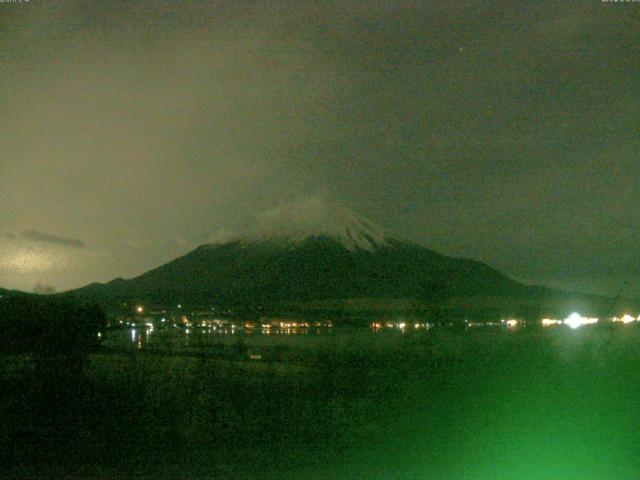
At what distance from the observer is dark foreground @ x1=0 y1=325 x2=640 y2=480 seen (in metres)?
11.0

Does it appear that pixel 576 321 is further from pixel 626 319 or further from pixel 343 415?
pixel 343 415

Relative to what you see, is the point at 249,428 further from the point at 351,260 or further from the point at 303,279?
the point at 351,260

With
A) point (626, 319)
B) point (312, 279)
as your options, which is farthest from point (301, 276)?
point (626, 319)

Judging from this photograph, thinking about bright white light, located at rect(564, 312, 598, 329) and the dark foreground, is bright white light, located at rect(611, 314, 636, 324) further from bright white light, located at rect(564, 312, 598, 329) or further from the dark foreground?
the dark foreground

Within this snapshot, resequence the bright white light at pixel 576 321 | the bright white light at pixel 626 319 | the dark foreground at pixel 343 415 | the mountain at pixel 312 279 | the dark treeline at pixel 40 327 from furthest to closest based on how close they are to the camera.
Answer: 1. the mountain at pixel 312 279
2. the bright white light at pixel 576 321
3. the bright white light at pixel 626 319
4. the dark treeline at pixel 40 327
5. the dark foreground at pixel 343 415

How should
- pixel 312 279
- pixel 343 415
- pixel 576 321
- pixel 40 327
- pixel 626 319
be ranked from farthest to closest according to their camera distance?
pixel 312 279 < pixel 626 319 < pixel 576 321 < pixel 40 327 < pixel 343 415

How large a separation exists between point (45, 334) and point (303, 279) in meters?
64.2

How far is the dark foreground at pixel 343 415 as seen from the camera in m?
11.0

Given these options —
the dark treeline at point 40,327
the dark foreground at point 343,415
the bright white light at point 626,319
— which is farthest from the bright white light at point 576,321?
the dark treeline at point 40,327

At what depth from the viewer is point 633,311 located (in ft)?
99.1

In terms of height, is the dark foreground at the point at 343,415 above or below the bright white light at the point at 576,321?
below

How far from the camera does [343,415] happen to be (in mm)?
13922

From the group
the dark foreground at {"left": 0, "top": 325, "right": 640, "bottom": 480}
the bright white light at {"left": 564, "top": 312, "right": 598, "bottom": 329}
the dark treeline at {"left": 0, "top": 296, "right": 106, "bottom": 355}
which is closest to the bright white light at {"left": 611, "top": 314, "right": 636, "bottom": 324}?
the bright white light at {"left": 564, "top": 312, "right": 598, "bottom": 329}

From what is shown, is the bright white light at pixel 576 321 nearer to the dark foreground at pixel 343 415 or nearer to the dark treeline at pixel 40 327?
the dark foreground at pixel 343 415
